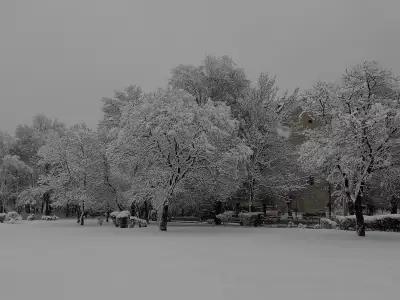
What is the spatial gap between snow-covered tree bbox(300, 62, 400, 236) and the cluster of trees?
0.22ft

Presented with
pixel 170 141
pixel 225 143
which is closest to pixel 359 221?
pixel 225 143

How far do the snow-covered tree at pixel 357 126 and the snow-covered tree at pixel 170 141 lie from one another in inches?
257

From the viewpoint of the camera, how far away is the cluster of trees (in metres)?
25.3

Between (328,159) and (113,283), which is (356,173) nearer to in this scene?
(328,159)

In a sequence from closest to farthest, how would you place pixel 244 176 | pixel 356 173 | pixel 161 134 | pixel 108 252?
pixel 108 252 < pixel 356 173 < pixel 161 134 < pixel 244 176

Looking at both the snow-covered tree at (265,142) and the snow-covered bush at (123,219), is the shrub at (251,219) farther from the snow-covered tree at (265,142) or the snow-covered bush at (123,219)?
the snow-covered bush at (123,219)

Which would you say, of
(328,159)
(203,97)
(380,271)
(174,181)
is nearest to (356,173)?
(328,159)

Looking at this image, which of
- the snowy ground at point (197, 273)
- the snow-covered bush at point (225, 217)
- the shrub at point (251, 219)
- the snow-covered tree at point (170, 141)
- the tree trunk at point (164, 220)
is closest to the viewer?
the snowy ground at point (197, 273)

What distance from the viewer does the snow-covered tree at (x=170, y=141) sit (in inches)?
1136

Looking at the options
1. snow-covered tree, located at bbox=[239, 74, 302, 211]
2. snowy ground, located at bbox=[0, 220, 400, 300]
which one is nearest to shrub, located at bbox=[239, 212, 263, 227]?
snow-covered tree, located at bbox=[239, 74, 302, 211]

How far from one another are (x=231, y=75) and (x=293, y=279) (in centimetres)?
3570

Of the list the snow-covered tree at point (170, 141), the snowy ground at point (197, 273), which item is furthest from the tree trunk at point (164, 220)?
the snowy ground at point (197, 273)

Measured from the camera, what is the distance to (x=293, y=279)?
10578 millimetres

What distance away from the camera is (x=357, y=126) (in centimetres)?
2341
